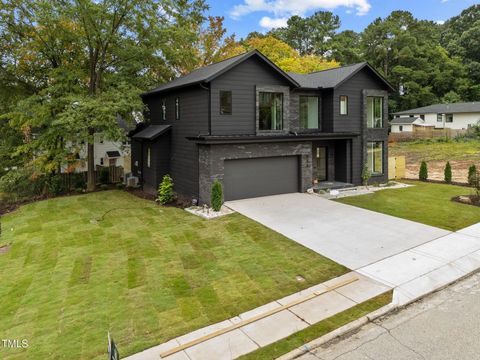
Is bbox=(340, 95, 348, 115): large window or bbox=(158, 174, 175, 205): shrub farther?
bbox=(340, 95, 348, 115): large window

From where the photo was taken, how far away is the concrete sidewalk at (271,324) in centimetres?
561

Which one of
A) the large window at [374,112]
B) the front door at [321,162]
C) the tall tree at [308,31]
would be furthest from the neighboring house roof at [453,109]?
the front door at [321,162]

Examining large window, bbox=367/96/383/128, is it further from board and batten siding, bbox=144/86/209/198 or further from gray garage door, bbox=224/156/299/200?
board and batten siding, bbox=144/86/209/198

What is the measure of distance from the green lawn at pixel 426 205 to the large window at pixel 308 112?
4.85 meters

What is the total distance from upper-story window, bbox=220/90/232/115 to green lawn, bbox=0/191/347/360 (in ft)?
16.0

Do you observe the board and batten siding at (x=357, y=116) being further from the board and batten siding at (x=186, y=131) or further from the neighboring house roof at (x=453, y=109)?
the neighboring house roof at (x=453, y=109)

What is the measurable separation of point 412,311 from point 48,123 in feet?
60.6

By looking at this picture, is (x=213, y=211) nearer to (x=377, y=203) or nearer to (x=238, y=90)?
(x=238, y=90)

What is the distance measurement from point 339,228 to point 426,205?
19.6 feet

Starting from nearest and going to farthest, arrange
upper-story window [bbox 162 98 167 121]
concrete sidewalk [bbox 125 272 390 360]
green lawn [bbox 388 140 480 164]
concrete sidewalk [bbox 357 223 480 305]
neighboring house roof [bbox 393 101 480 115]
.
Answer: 1. concrete sidewalk [bbox 125 272 390 360]
2. concrete sidewalk [bbox 357 223 480 305]
3. upper-story window [bbox 162 98 167 121]
4. green lawn [bbox 388 140 480 164]
5. neighboring house roof [bbox 393 101 480 115]

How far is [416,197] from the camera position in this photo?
1695 cm

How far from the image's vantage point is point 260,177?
53.3ft

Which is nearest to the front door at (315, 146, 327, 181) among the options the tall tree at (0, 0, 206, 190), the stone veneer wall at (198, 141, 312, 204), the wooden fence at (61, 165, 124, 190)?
the stone veneer wall at (198, 141, 312, 204)

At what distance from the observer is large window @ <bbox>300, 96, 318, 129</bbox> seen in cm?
1877
